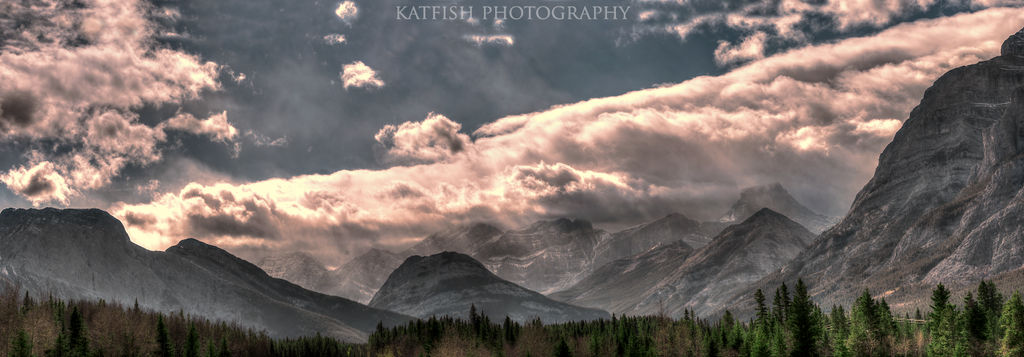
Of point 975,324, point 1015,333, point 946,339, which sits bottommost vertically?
point 1015,333

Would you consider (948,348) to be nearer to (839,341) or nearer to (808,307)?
(839,341)

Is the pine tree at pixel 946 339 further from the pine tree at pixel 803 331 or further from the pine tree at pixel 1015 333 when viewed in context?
the pine tree at pixel 803 331

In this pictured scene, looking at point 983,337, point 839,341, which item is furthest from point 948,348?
point 839,341

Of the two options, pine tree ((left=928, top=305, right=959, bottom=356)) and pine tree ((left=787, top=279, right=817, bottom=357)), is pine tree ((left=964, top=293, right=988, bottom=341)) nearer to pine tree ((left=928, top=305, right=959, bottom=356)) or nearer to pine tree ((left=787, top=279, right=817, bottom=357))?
pine tree ((left=928, top=305, right=959, bottom=356))

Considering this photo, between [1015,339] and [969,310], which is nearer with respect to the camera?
[1015,339]

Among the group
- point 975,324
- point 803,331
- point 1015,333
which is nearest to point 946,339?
point 975,324

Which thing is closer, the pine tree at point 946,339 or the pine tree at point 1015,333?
the pine tree at point 1015,333

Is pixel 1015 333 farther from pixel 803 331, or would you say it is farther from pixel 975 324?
pixel 803 331

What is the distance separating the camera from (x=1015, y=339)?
163 m

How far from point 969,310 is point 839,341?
30287mm

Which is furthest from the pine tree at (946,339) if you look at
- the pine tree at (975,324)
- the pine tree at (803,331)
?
the pine tree at (803,331)

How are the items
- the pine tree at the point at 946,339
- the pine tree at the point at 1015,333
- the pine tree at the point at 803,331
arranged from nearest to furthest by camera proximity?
the pine tree at the point at 1015,333, the pine tree at the point at 803,331, the pine tree at the point at 946,339

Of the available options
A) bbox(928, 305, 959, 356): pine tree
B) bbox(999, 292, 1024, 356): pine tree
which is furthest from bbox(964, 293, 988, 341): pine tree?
bbox(999, 292, 1024, 356): pine tree

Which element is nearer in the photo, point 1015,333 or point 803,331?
point 1015,333
